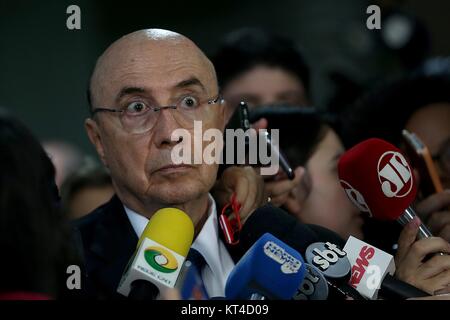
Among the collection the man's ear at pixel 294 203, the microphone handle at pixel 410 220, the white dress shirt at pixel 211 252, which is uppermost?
the microphone handle at pixel 410 220

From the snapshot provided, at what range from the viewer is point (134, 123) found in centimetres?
212

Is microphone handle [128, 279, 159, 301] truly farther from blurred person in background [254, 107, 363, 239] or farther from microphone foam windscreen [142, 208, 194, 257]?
blurred person in background [254, 107, 363, 239]

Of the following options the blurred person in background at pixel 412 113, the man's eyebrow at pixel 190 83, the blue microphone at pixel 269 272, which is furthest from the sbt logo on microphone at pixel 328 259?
the blurred person in background at pixel 412 113

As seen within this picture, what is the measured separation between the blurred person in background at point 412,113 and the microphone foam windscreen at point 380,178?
487mm

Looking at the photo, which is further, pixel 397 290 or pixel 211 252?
pixel 211 252

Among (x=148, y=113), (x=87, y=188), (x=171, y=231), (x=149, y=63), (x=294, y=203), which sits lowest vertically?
(x=87, y=188)

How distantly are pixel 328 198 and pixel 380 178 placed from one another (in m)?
0.57

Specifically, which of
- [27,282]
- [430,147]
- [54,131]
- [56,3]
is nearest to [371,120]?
[430,147]

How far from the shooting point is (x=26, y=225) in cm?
159

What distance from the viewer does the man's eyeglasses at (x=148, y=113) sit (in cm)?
211

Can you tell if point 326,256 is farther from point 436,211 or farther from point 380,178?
point 436,211

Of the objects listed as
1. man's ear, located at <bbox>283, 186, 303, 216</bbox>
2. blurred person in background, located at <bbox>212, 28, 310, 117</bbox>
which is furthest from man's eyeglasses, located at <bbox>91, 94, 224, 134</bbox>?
blurred person in background, located at <bbox>212, 28, 310, 117</bbox>

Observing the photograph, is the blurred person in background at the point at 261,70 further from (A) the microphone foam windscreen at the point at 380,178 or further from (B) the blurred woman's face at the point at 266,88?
(A) the microphone foam windscreen at the point at 380,178

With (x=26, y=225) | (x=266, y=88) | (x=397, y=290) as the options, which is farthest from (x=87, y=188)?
(x=26, y=225)
